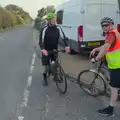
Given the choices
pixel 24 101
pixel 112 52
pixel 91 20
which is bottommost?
pixel 24 101

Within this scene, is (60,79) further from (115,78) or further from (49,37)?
(115,78)

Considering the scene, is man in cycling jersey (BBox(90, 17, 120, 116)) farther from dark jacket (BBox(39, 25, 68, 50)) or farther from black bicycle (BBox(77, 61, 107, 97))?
dark jacket (BBox(39, 25, 68, 50))

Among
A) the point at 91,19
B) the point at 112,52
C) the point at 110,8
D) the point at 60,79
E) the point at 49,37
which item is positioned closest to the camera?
the point at 112,52

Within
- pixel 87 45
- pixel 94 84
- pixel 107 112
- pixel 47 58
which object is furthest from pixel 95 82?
pixel 87 45

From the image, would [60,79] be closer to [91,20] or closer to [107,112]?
[107,112]

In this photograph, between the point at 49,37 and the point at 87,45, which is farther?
the point at 87,45

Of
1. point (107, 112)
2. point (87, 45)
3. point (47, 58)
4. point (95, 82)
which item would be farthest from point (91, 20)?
point (107, 112)

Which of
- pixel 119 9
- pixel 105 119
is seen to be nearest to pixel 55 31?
pixel 105 119

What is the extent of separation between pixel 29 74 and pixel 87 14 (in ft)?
12.3

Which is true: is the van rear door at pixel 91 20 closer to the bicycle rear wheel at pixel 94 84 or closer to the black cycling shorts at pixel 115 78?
the bicycle rear wheel at pixel 94 84

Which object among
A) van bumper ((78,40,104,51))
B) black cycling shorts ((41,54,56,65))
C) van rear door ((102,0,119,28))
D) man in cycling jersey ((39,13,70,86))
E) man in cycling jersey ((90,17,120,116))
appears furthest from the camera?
van rear door ((102,0,119,28))

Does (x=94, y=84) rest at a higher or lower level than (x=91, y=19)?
lower

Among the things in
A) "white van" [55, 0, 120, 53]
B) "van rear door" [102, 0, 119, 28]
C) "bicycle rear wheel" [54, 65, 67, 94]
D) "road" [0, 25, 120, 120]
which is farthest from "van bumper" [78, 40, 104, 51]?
"bicycle rear wheel" [54, 65, 67, 94]

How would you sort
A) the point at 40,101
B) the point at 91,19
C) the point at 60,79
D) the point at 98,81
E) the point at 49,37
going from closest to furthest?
the point at 40,101, the point at 98,81, the point at 60,79, the point at 49,37, the point at 91,19
